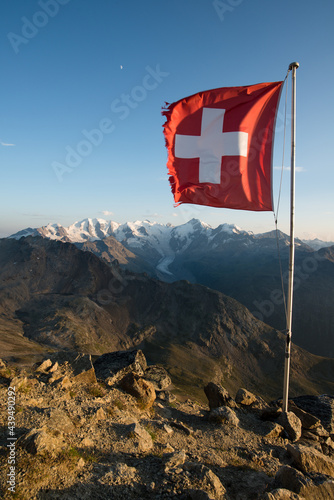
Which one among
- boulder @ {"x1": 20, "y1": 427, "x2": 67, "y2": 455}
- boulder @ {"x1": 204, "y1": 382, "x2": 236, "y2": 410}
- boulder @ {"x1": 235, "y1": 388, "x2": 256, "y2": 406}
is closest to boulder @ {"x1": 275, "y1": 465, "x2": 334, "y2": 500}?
boulder @ {"x1": 20, "y1": 427, "x2": 67, "y2": 455}

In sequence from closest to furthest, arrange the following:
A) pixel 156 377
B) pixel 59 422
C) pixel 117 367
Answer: pixel 59 422 < pixel 117 367 < pixel 156 377

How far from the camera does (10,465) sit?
268 inches

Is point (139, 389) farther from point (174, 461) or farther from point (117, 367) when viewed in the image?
point (174, 461)

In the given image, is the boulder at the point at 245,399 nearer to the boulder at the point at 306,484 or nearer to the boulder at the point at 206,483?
the boulder at the point at 306,484

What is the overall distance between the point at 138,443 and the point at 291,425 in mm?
7774

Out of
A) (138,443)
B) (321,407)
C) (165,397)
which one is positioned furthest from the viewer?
(321,407)

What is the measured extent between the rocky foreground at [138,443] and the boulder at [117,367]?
168 mm

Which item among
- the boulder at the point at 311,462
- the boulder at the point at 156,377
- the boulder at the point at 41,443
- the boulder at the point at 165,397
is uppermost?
the boulder at the point at 41,443

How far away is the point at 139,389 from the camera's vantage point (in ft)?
46.9

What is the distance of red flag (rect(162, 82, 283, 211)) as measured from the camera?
1285 centimetres

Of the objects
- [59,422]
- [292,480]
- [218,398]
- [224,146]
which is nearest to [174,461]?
[292,480]

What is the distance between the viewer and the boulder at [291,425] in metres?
12.8

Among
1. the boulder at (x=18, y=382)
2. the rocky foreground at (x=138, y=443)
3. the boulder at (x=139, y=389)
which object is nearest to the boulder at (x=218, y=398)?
the rocky foreground at (x=138, y=443)

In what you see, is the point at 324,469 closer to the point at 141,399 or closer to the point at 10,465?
the point at 141,399
